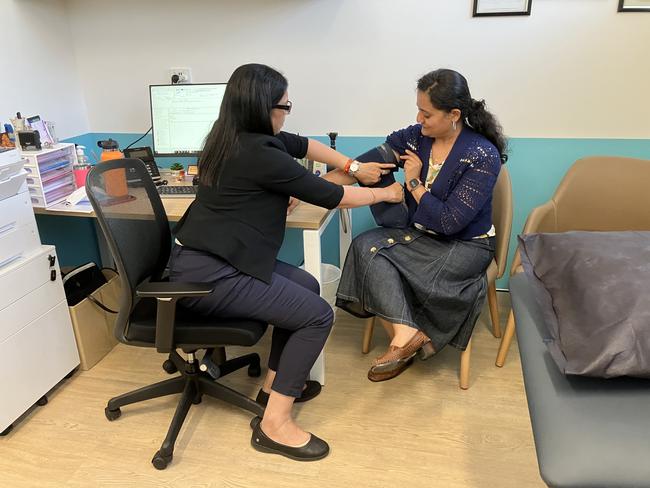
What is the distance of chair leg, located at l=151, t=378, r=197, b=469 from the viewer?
5.64ft

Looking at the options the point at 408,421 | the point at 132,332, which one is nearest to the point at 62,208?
the point at 132,332

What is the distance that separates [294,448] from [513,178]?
1.62m

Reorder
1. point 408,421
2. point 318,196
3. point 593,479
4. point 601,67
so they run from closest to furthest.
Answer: point 593,479
point 318,196
point 408,421
point 601,67

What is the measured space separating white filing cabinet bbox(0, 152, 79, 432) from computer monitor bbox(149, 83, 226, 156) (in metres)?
0.73

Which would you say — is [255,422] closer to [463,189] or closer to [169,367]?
[169,367]

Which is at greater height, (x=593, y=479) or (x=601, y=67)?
(x=601, y=67)

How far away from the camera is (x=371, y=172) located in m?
2.06

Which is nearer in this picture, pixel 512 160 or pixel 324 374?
pixel 324 374

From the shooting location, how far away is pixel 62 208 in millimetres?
2146

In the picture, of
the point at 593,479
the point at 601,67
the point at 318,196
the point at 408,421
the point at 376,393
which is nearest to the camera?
the point at 593,479

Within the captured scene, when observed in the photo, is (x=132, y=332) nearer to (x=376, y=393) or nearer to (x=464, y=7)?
(x=376, y=393)

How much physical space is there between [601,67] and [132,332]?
86.5 inches

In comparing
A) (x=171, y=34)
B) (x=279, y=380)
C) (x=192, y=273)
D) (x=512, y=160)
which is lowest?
(x=279, y=380)

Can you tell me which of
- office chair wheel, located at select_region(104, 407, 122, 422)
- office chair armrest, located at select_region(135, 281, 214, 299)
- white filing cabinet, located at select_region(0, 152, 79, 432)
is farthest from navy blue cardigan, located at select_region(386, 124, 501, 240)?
white filing cabinet, located at select_region(0, 152, 79, 432)
